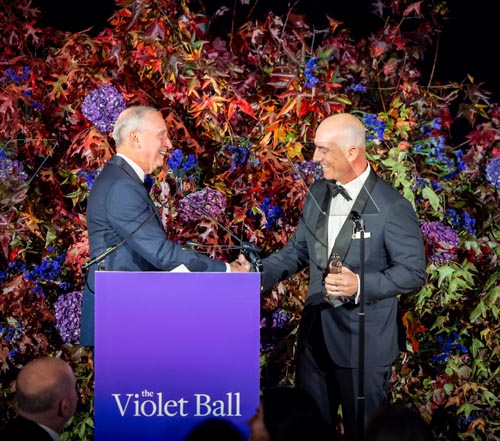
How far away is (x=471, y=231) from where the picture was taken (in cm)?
466

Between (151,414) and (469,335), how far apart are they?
2164 millimetres

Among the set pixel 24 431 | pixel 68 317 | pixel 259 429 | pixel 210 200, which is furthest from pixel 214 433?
pixel 68 317

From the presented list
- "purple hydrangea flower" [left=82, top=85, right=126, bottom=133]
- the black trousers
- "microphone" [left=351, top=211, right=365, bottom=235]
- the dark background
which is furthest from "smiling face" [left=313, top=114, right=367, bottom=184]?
the dark background

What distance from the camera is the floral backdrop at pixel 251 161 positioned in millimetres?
4551

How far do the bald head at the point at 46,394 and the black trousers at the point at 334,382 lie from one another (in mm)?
1189

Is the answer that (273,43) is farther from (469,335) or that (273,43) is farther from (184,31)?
(469,335)

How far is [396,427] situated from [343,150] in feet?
5.48

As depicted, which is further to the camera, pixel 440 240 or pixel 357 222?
pixel 440 240

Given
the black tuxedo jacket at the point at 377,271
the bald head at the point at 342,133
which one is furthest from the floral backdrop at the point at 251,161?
the black tuxedo jacket at the point at 377,271

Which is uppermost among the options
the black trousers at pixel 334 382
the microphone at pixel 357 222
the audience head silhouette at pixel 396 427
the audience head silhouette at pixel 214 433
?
the microphone at pixel 357 222

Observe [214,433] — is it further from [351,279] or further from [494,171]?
[494,171]

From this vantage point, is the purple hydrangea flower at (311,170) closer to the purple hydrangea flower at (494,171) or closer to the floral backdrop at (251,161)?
the floral backdrop at (251,161)

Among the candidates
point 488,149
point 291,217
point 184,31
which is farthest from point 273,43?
point 488,149

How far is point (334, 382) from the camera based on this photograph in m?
3.74
